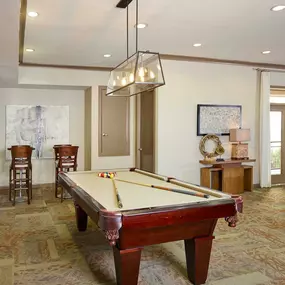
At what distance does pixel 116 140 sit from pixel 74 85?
1.60m

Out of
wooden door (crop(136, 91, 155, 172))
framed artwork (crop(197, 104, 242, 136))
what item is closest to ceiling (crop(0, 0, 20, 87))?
wooden door (crop(136, 91, 155, 172))

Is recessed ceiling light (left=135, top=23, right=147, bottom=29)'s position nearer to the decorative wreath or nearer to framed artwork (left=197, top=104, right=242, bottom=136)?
framed artwork (left=197, top=104, right=242, bottom=136)

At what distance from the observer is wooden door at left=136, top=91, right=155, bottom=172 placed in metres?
6.70

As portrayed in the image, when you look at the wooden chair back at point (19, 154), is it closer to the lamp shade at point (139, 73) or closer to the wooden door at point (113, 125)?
the wooden door at point (113, 125)

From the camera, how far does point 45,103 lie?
7.70 meters

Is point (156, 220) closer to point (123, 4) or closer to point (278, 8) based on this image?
point (123, 4)

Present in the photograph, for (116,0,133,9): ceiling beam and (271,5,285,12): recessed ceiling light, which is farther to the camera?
(271,5,285,12): recessed ceiling light

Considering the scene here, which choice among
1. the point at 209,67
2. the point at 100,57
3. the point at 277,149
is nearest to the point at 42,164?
the point at 100,57

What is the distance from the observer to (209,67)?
665cm

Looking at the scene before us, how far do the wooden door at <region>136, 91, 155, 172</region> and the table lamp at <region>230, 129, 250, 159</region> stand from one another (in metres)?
1.65

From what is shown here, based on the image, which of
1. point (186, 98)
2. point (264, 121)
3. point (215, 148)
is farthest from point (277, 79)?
point (186, 98)

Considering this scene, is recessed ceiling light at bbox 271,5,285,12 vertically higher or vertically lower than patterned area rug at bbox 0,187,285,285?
higher

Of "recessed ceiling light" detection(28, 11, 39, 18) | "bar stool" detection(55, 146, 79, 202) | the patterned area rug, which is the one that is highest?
"recessed ceiling light" detection(28, 11, 39, 18)

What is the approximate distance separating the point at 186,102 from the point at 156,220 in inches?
173
